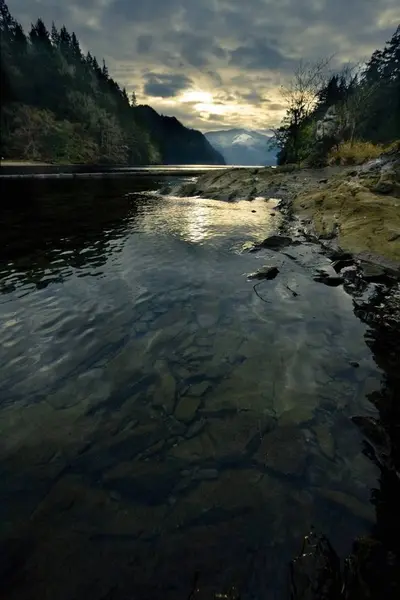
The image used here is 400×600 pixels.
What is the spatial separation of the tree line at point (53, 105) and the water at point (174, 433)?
153 metres

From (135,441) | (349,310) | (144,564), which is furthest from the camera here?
(349,310)

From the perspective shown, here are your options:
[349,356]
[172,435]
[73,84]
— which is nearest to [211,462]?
[172,435]

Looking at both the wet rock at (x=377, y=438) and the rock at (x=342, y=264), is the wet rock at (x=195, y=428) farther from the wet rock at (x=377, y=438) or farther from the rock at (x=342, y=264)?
the rock at (x=342, y=264)

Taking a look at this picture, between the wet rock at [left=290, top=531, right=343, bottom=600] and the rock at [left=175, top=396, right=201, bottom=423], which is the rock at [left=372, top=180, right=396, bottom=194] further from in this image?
the wet rock at [left=290, top=531, right=343, bottom=600]

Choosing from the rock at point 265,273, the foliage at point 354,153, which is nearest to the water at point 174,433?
the rock at point 265,273

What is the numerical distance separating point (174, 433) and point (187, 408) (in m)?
0.67

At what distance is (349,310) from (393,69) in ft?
407

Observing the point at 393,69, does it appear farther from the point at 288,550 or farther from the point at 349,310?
the point at 288,550

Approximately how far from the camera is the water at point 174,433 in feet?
12.5

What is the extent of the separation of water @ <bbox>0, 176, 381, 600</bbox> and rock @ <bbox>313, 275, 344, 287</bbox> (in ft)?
2.00

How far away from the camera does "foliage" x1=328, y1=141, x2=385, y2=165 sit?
46.0 metres

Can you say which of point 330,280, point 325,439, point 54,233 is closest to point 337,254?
point 330,280

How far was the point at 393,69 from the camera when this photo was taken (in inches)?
3733

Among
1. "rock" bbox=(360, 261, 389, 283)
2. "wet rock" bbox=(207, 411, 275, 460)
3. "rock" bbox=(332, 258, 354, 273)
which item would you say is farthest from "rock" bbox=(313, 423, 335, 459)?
"rock" bbox=(332, 258, 354, 273)
